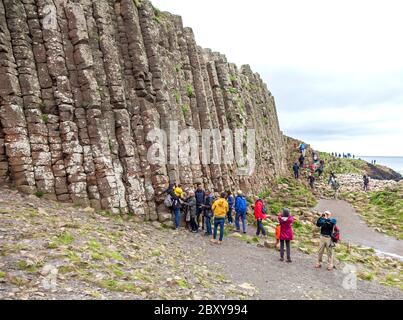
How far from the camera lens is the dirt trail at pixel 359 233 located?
27.1 meters

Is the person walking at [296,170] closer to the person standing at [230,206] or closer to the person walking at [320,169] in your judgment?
the person walking at [320,169]

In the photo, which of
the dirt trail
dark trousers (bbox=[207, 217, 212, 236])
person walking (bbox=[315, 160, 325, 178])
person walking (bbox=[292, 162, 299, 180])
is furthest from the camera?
person walking (bbox=[315, 160, 325, 178])

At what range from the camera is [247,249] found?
2016 centimetres

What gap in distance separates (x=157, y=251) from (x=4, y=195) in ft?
29.7

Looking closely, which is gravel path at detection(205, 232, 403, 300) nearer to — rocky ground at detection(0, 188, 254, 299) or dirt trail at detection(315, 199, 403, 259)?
rocky ground at detection(0, 188, 254, 299)

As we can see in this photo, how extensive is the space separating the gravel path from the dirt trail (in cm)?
1068

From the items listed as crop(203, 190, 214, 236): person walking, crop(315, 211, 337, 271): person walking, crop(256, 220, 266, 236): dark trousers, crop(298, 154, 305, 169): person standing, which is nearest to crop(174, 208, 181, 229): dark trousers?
crop(203, 190, 214, 236): person walking

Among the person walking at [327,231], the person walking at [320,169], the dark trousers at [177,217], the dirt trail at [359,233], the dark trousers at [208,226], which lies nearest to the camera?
the person walking at [327,231]

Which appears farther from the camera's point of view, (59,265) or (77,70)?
(77,70)

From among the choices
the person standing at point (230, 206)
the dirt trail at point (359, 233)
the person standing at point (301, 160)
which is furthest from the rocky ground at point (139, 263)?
the person standing at point (301, 160)

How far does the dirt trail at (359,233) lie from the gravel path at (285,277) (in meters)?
10.7

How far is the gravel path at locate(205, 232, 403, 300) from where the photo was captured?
13813mm
